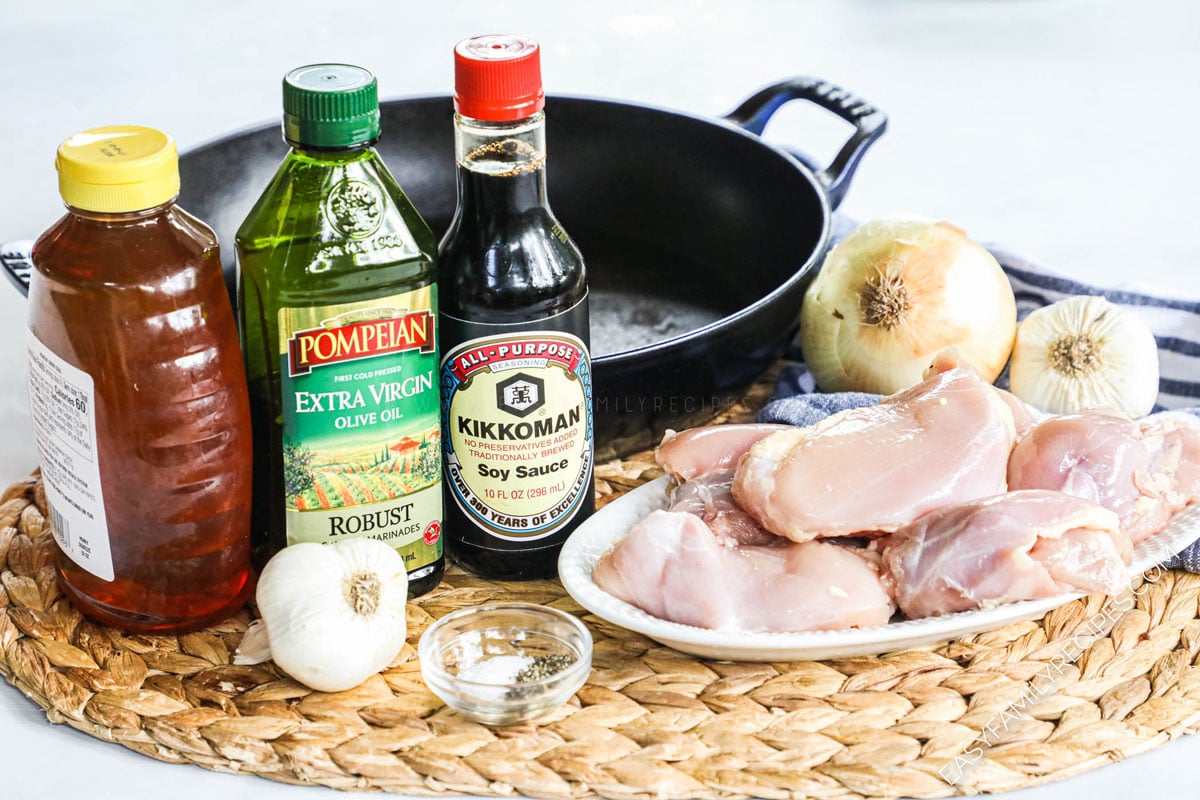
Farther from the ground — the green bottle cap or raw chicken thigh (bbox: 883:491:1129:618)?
the green bottle cap

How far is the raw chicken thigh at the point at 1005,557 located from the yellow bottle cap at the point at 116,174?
0.77m

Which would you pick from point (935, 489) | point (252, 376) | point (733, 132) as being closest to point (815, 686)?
point (935, 489)

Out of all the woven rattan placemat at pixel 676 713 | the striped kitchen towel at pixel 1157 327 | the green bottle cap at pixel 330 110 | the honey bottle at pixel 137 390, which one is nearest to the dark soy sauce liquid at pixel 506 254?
the green bottle cap at pixel 330 110

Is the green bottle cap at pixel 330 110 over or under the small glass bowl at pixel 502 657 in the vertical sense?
over

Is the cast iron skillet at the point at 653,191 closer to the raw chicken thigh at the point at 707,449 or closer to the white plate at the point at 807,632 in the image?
the raw chicken thigh at the point at 707,449

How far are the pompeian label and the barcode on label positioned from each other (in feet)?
0.73

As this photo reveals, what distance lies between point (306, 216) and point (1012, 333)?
3.31 ft

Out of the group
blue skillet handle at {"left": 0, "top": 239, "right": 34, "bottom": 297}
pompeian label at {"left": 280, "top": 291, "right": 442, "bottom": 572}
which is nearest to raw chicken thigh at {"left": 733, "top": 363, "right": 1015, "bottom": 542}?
pompeian label at {"left": 280, "top": 291, "right": 442, "bottom": 572}

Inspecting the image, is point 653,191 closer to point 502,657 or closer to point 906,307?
point 906,307

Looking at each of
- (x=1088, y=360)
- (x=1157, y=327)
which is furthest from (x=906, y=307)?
(x=1157, y=327)

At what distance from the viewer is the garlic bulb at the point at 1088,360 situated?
5.90 ft

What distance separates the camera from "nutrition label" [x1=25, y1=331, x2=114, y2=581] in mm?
1315

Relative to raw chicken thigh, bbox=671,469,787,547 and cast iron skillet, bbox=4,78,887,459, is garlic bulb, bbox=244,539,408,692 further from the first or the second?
cast iron skillet, bbox=4,78,887,459

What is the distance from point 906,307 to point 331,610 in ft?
2.87
